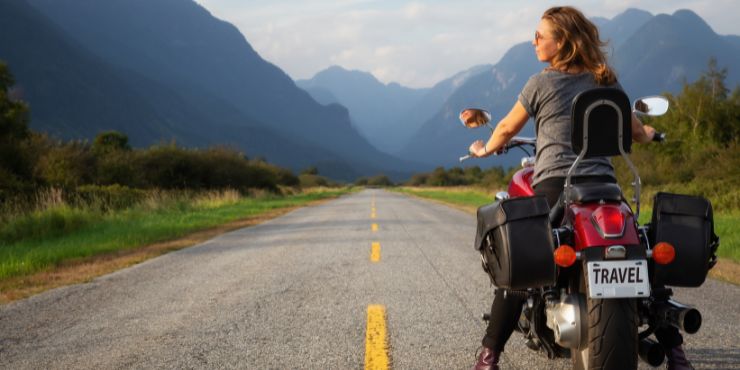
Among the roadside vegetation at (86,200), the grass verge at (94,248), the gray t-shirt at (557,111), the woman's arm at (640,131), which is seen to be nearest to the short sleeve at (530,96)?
the gray t-shirt at (557,111)

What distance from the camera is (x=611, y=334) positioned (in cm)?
235

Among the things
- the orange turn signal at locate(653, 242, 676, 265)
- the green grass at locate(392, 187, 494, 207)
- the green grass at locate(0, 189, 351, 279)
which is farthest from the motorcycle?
the green grass at locate(392, 187, 494, 207)

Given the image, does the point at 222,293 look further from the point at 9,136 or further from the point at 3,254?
the point at 9,136

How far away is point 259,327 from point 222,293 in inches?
58.4

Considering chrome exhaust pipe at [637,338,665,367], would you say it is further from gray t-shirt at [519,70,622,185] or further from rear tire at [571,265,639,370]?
gray t-shirt at [519,70,622,185]

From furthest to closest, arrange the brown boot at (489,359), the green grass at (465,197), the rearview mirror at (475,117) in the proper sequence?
the green grass at (465,197) < the rearview mirror at (475,117) < the brown boot at (489,359)

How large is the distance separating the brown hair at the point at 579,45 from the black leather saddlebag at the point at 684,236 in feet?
2.35

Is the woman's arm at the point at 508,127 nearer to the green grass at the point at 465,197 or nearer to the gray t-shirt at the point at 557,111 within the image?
the gray t-shirt at the point at 557,111

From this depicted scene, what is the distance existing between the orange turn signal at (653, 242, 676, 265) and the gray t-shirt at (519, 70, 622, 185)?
1.57 ft

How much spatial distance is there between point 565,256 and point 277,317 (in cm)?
284

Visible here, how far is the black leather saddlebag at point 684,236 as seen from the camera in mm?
2520

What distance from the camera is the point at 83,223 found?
13289mm

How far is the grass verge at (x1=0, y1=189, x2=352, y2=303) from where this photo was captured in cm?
693

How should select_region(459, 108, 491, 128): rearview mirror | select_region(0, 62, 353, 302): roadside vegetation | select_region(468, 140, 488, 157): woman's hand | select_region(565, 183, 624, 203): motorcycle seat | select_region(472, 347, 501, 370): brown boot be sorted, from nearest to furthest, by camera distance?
select_region(565, 183, 624, 203): motorcycle seat, select_region(472, 347, 501, 370): brown boot, select_region(468, 140, 488, 157): woman's hand, select_region(459, 108, 491, 128): rearview mirror, select_region(0, 62, 353, 302): roadside vegetation
